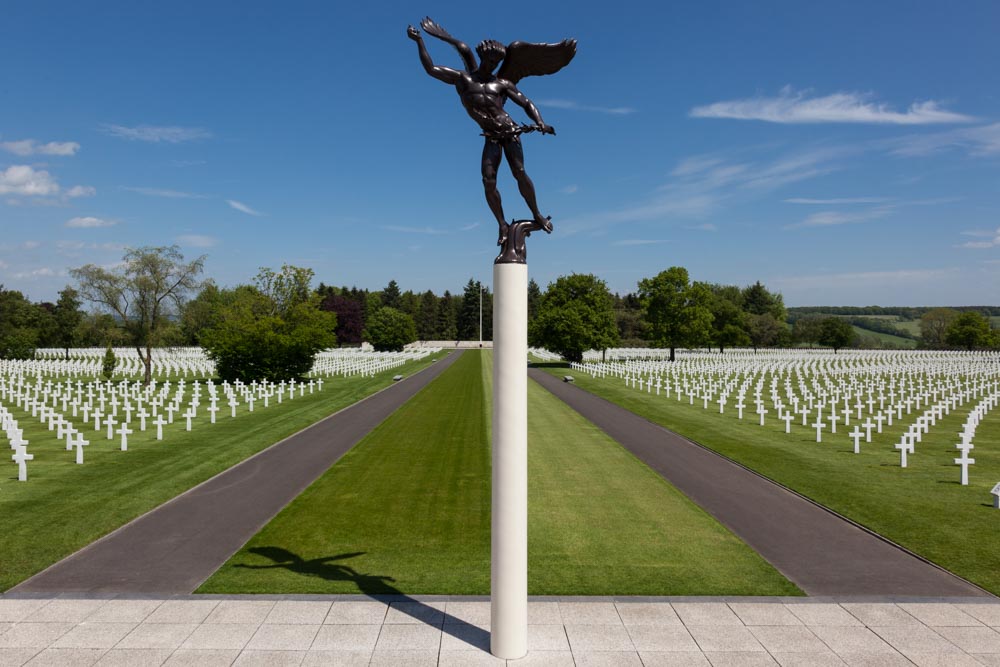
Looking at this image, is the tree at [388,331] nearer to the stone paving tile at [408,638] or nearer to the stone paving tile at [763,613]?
the stone paving tile at [408,638]

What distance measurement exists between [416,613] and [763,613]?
13.4 ft

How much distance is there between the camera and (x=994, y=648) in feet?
21.6

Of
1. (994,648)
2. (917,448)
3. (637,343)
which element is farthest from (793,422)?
(637,343)

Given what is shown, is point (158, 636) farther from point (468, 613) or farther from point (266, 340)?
point (266, 340)

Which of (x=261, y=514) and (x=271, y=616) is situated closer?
(x=271, y=616)

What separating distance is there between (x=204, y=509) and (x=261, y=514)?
1.21 m

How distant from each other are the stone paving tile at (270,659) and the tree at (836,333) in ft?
358

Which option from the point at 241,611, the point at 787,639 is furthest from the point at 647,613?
the point at 241,611

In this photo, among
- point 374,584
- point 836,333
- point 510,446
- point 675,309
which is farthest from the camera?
point 836,333

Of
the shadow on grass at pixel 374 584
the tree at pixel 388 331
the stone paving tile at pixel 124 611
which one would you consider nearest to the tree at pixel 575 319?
the tree at pixel 388 331

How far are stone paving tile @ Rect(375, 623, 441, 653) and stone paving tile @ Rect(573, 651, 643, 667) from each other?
1.48m

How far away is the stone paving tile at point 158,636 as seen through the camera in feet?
21.6

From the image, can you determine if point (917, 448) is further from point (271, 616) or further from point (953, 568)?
point (271, 616)

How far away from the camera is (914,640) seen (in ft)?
22.2
